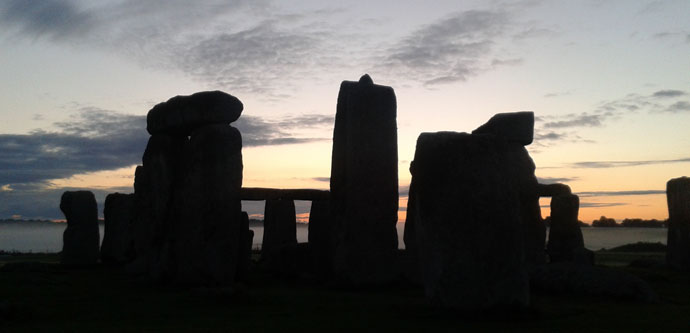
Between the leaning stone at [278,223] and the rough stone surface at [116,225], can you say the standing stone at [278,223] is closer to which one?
the leaning stone at [278,223]

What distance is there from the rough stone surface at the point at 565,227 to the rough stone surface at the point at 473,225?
10.9 metres

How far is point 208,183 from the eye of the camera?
461 inches

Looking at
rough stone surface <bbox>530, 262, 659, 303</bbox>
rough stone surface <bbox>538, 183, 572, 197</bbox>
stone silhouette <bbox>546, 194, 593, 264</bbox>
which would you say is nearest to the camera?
rough stone surface <bbox>530, 262, 659, 303</bbox>

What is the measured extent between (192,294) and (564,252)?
1097 cm

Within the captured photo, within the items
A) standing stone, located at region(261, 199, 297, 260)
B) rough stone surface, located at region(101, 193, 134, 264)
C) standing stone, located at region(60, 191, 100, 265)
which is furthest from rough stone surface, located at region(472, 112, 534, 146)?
standing stone, located at region(60, 191, 100, 265)

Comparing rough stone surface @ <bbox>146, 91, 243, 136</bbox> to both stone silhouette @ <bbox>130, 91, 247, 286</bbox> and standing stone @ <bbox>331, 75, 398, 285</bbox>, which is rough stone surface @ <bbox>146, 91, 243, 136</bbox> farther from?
standing stone @ <bbox>331, 75, 398, 285</bbox>

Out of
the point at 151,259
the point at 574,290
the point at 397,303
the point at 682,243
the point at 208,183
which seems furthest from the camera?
the point at 682,243

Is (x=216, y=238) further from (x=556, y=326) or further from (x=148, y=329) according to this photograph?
(x=556, y=326)

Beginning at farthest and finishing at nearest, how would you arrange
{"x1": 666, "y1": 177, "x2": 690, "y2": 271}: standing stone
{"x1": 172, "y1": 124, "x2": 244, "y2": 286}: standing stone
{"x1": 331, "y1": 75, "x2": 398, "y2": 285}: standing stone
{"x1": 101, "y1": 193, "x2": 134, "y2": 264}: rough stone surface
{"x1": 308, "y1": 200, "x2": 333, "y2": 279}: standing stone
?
{"x1": 101, "y1": 193, "x2": 134, "y2": 264}: rough stone surface < {"x1": 666, "y1": 177, "x2": 690, "y2": 271}: standing stone < {"x1": 308, "y1": 200, "x2": 333, "y2": 279}: standing stone < {"x1": 331, "y1": 75, "x2": 398, "y2": 285}: standing stone < {"x1": 172, "y1": 124, "x2": 244, "y2": 286}: standing stone

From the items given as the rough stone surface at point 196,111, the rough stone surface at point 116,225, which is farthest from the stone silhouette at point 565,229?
the rough stone surface at point 116,225

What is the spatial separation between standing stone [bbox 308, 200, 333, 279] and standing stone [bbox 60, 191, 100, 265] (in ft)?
19.3

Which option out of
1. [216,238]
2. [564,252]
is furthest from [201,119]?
[564,252]

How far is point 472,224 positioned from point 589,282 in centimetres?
412

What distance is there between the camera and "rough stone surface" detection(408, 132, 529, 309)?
7215 mm
